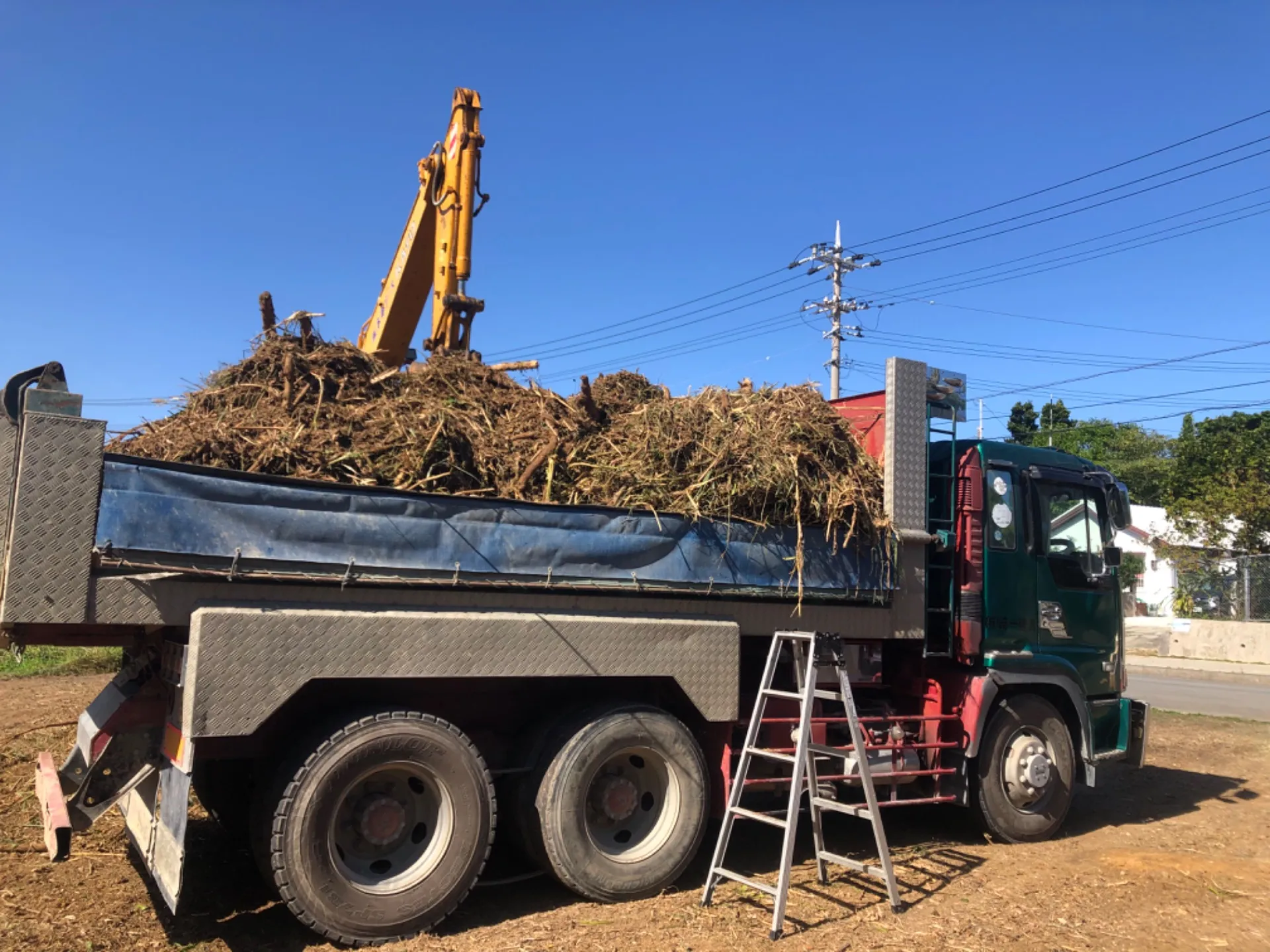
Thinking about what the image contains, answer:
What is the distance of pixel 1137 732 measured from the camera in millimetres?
7926

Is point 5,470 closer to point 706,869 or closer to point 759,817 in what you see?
point 759,817

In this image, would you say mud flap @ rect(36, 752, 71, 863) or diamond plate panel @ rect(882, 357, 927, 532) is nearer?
mud flap @ rect(36, 752, 71, 863)

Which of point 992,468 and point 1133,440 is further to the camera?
point 1133,440

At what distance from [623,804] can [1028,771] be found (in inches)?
132

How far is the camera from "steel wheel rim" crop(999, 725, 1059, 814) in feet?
23.5

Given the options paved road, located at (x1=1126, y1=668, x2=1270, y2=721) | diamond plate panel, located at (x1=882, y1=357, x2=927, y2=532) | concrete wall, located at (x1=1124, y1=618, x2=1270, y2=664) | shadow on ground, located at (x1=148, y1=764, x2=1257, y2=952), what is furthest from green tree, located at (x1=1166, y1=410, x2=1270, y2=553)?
diamond plate panel, located at (x1=882, y1=357, x2=927, y2=532)

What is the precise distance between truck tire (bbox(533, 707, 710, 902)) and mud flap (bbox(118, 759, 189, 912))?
1759mm

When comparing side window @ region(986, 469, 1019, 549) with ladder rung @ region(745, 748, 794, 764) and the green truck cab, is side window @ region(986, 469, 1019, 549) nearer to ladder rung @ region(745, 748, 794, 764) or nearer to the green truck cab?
the green truck cab

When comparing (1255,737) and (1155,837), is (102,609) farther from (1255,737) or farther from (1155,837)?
(1255,737)

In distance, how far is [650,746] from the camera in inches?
220

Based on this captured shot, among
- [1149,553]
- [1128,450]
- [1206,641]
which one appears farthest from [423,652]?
[1128,450]

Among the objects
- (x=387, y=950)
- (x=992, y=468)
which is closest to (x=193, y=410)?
(x=387, y=950)

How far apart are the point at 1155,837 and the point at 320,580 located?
258 inches

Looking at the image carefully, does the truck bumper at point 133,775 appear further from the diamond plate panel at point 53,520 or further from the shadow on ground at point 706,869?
the diamond plate panel at point 53,520
